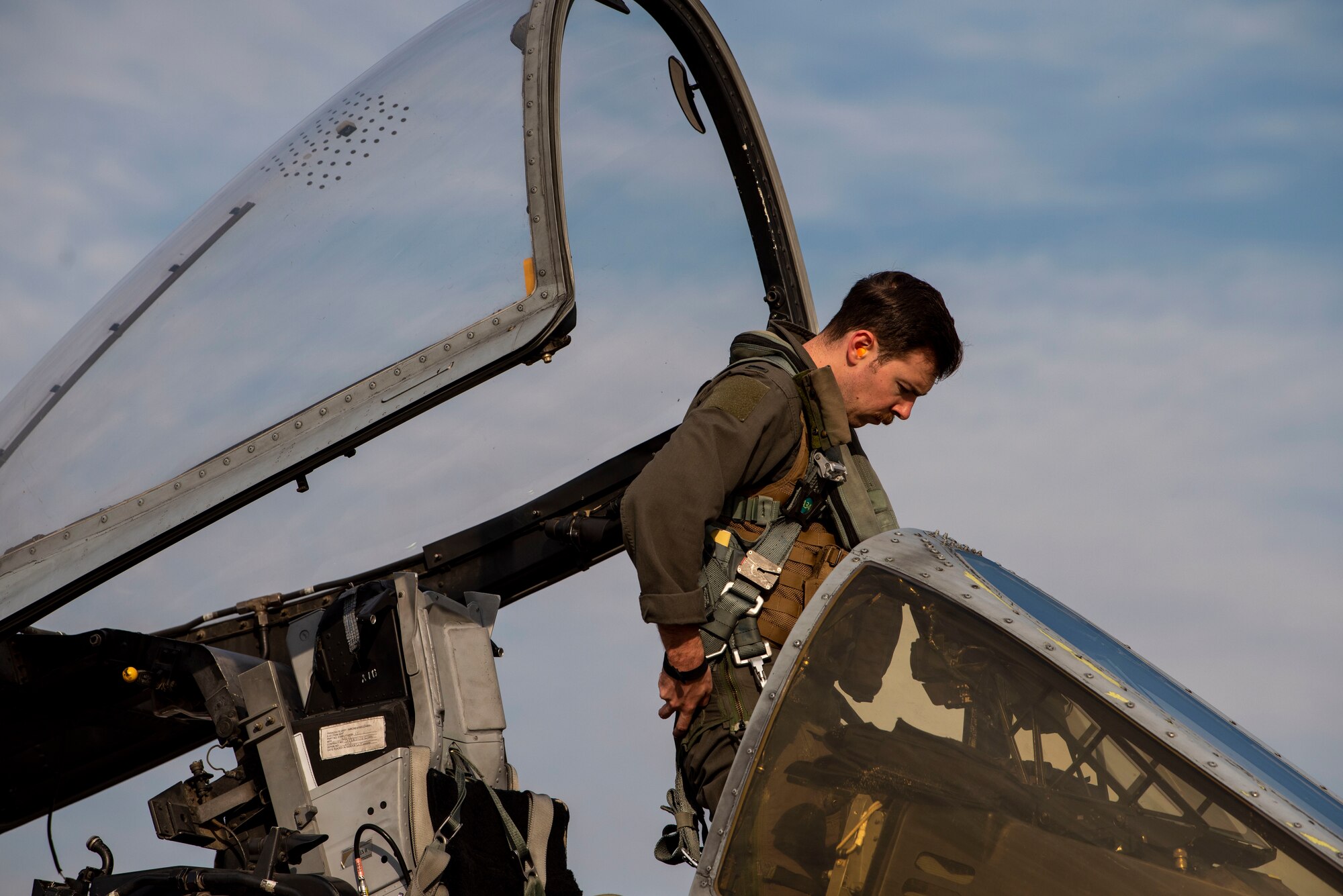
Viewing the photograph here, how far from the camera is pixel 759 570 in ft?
8.63

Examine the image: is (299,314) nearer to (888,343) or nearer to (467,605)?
(467,605)

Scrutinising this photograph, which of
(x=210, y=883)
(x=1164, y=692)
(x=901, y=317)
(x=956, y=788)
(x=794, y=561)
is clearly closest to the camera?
(x=956, y=788)

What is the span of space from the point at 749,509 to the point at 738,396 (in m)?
0.27

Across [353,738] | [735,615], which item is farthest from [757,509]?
[353,738]

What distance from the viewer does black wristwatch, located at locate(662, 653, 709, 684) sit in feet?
8.66

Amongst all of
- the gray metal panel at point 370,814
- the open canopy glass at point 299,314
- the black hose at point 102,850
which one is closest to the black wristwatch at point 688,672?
the gray metal panel at point 370,814

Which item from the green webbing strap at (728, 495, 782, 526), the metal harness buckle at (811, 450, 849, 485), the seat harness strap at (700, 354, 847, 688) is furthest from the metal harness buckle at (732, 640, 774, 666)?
the metal harness buckle at (811, 450, 849, 485)

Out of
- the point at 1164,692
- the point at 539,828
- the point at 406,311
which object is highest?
the point at 406,311

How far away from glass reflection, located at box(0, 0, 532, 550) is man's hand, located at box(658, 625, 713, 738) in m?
0.83

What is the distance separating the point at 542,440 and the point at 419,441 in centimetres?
45

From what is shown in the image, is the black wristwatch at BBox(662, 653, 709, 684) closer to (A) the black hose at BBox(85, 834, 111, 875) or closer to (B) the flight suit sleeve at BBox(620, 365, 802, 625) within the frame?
(B) the flight suit sleeve at BBox(620, 365, 802, 625)

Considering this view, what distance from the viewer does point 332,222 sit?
289 cm

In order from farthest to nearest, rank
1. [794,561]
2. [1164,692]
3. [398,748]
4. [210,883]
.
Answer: [794,561] → [398,748] → [210,883] → [1164,692]

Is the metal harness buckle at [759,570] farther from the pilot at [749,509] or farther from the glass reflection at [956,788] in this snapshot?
the glass reflection at [956,788]
